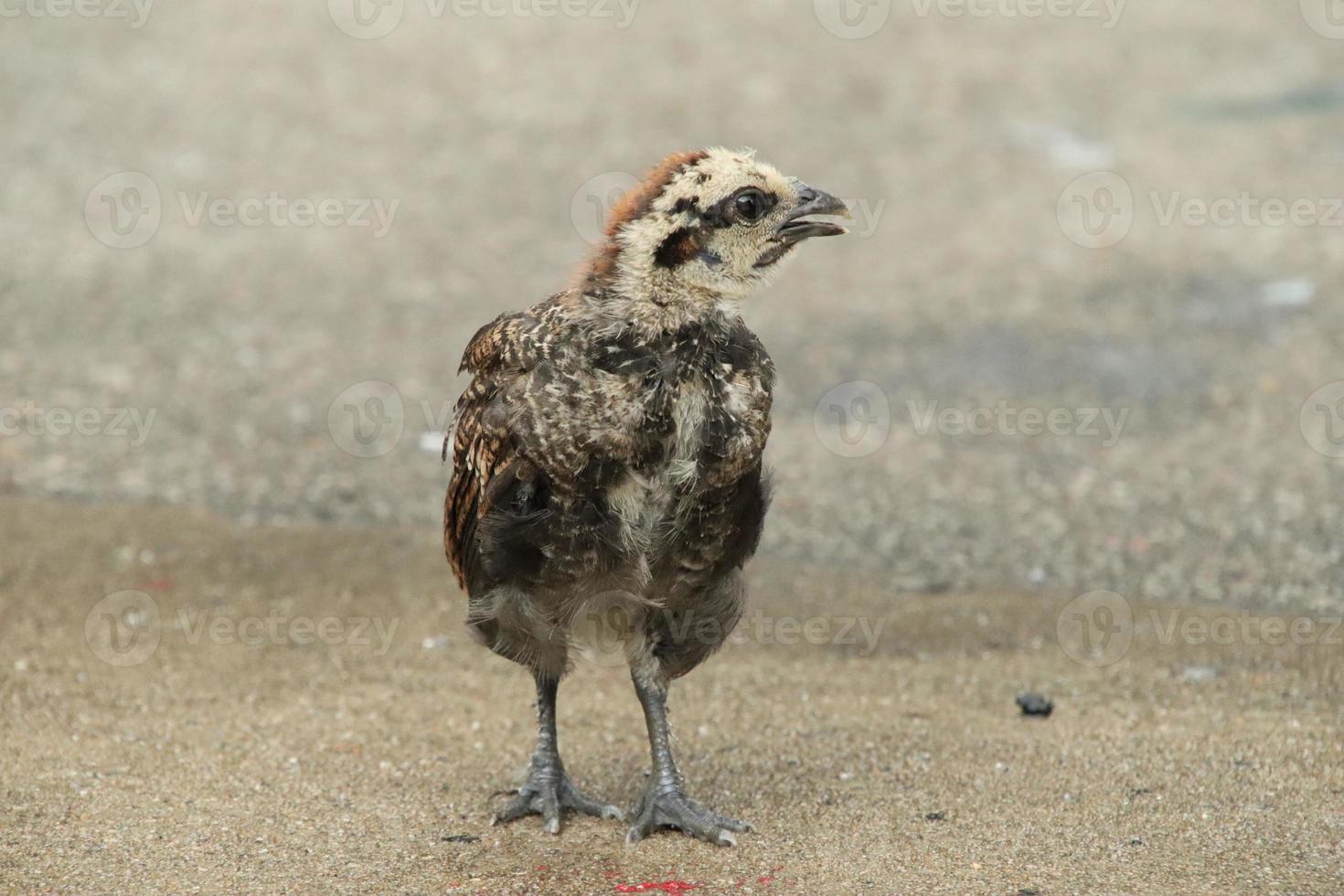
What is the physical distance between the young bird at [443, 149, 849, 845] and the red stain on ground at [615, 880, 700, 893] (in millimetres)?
388

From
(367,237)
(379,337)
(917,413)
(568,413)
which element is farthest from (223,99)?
(568,413)

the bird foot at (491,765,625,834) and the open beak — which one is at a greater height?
the open beak

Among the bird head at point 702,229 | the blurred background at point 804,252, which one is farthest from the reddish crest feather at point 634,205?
the blurred background at point 804,252

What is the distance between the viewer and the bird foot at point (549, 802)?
586 centimetres

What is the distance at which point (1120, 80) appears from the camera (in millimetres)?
14648

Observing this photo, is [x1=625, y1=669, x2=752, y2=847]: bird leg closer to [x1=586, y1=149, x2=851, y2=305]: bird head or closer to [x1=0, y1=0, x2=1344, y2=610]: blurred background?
[x1=586, y1=149, x2=851, y2=305]: bird head

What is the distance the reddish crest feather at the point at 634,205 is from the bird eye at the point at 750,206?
9.2 inches

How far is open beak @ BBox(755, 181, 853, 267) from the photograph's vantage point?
5.49m

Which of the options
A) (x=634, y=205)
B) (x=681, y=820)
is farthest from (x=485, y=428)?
(x=681, y=820)

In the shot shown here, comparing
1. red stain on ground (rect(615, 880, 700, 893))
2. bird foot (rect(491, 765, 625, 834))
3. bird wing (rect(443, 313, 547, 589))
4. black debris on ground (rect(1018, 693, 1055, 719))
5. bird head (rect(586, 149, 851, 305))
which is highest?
bird head (rect(586, 149, 851, 305))

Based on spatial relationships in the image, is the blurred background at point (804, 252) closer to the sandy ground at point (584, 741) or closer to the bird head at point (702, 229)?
the sandy ground at point (584, 741)

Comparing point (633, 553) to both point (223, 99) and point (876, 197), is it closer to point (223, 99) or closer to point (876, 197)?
point (876, 197)

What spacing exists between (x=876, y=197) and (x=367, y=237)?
173 inches

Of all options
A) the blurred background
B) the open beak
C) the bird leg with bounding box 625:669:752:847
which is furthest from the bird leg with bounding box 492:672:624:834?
the blurred background
